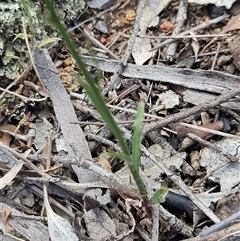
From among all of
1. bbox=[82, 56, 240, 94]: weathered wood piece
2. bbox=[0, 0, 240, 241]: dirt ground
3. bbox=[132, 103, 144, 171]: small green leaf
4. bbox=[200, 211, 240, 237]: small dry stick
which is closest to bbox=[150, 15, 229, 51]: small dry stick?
bbox=[0, 0, 240, 241]: dirt ground

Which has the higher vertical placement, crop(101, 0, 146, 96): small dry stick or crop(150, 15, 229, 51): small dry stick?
crop(101, 0, 146, 96): small dry stick

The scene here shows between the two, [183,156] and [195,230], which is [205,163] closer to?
[183,156]

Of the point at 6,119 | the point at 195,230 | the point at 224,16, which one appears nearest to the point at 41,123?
the point at 6,119

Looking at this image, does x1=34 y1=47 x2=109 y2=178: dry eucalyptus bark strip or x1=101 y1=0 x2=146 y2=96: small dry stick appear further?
x1=101 y1=0 x2=146 y2=96: small dry stick

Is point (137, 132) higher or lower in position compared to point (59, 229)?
higher

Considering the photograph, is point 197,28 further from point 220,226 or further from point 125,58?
point 220,226

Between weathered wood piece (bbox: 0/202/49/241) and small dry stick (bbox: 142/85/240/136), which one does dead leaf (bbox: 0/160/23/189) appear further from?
small dry stick (bbox: 142/85/240/136)

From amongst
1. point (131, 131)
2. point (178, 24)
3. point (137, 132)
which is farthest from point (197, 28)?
point (137, 132)
